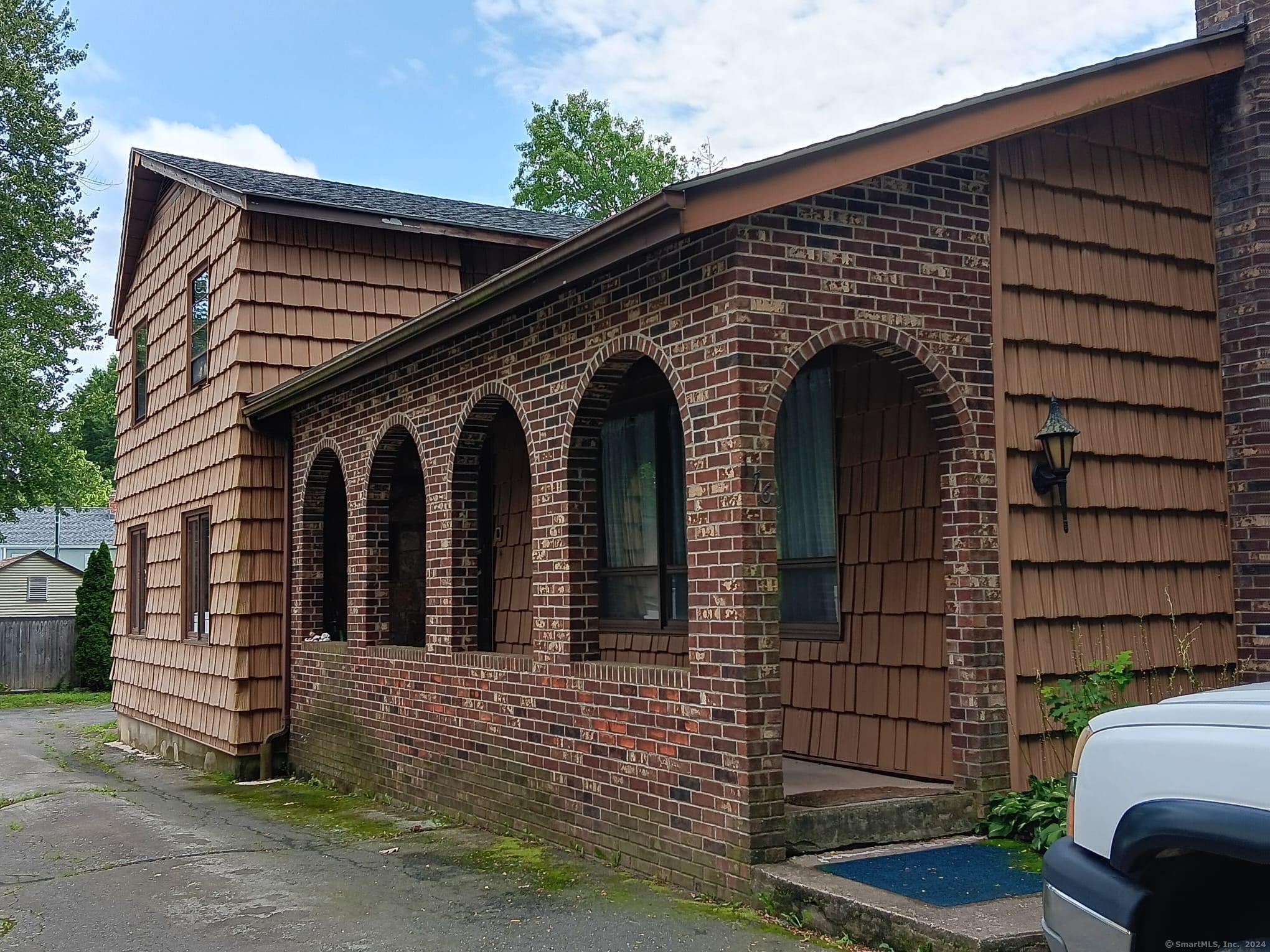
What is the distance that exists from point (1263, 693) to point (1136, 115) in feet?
18.4

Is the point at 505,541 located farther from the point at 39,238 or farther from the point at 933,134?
the point at 39,238

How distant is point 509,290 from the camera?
24.5 ft

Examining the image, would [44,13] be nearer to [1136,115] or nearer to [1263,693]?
[1136,115]

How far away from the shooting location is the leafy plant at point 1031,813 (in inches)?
230

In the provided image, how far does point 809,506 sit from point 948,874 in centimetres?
283

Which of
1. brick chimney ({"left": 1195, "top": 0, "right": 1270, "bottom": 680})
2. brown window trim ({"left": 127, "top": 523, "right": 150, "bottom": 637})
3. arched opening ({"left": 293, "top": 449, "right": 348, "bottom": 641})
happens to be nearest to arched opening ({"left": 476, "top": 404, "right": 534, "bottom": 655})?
arched opening ({"left": 293, "top": 449, "right": 348, "bottom": 641})

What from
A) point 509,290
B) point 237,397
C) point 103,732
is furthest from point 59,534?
point 509,290

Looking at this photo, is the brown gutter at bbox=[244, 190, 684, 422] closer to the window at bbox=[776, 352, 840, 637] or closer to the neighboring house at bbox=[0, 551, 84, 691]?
the window at bbox=[776, 352, 840, 637]

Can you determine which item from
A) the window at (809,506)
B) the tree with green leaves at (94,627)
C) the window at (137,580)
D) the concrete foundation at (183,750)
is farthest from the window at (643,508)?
the tree with green leaves at (94,627)

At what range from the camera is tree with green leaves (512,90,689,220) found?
39.0 meters

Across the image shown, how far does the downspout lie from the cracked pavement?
1.75 metres

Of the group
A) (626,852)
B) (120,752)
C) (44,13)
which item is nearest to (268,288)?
(120,752)

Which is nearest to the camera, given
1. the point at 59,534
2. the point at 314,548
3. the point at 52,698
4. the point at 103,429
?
the point at 314,548

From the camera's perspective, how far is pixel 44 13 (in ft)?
83.4
